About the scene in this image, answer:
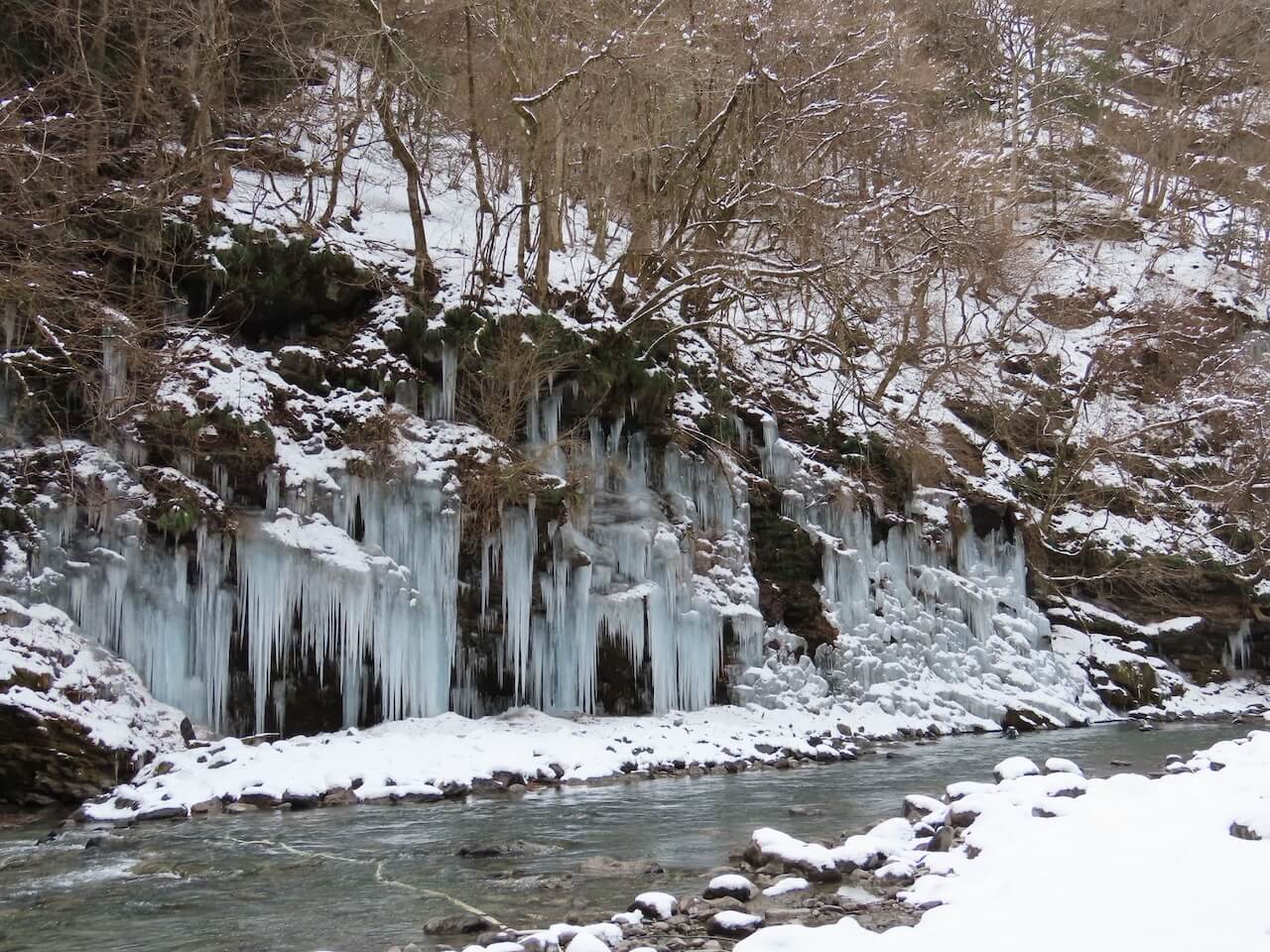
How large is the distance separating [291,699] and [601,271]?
8.04 m

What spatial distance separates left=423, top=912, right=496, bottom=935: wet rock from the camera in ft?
17.0

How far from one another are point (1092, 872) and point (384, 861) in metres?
4.44

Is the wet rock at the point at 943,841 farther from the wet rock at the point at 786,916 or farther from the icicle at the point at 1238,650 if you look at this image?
the icicle at the point at 1238,650

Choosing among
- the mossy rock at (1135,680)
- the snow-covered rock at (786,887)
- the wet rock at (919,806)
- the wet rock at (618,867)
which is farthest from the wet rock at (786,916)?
the mossy rock at (1135,680)

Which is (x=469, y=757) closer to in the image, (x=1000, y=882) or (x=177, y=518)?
(x=177, y=518)

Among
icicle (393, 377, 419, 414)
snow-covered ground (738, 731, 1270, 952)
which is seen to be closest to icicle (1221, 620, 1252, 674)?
snow-covered ground (738, 731, 1270, 952)

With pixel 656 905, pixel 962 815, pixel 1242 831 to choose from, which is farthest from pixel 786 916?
pixel 1242 831

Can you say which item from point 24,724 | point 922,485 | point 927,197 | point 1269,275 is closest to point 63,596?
point 24,724

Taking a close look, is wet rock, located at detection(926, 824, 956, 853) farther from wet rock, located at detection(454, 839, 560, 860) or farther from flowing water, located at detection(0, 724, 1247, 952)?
wet rock, located at detection(454, 839, 560, 860)

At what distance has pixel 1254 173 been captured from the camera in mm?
30500

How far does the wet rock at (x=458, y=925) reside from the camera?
520 cm

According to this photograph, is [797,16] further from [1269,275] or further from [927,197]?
[1269,275]

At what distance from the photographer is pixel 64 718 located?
9.32 meters

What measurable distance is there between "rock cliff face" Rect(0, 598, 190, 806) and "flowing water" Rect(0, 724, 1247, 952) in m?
0.95
